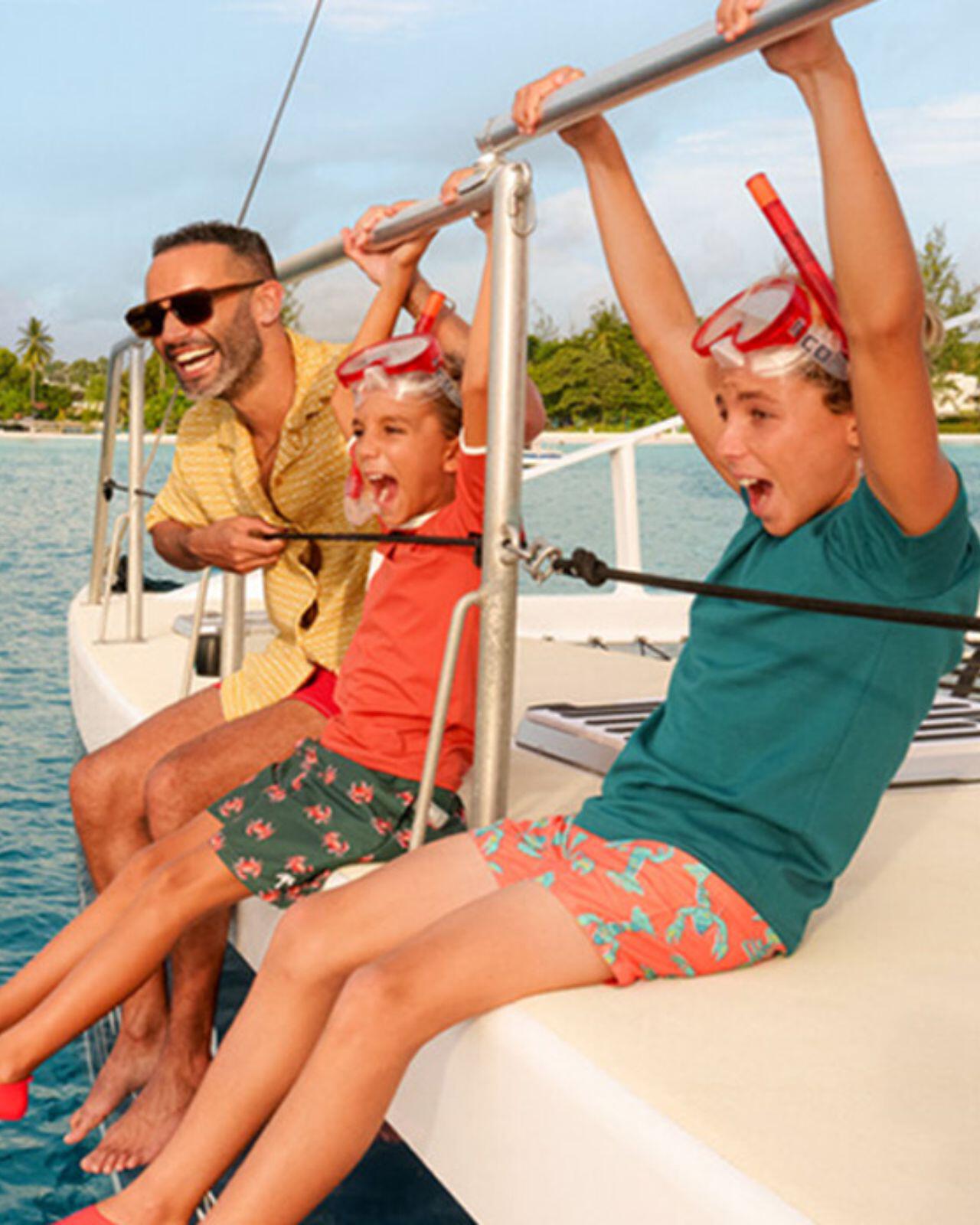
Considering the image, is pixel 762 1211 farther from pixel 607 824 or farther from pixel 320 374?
pixel 320 374

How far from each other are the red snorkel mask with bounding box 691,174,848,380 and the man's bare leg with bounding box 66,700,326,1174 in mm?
1270

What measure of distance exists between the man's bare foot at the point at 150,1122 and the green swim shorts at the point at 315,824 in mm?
518

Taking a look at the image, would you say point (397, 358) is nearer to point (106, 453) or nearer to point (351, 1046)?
point (351, 1046)

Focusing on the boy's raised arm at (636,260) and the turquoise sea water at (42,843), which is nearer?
the boy's raised arm at (636,260)

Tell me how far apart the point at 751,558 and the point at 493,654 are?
40 centimetres

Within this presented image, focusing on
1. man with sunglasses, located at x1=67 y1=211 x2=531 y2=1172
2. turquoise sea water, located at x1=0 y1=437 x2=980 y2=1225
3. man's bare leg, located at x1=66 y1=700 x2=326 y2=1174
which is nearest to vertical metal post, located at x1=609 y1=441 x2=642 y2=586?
turquoise sea water, located at x1=0 y1=437 x2=980 y2=1225

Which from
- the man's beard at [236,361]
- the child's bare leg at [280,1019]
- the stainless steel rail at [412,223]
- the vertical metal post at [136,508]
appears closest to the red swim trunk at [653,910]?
the child's bare leg at [280,1019]

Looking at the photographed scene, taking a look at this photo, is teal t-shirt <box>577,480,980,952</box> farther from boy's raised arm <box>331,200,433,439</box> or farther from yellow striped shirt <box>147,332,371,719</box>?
yellow striped shirt <box>147,332,371,719</box>

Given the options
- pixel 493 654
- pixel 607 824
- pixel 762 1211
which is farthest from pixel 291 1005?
pixel 762 1211

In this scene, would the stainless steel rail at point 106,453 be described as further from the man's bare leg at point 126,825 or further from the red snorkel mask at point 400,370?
the red snorkel mask at point 400,370

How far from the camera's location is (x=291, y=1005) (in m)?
1.77

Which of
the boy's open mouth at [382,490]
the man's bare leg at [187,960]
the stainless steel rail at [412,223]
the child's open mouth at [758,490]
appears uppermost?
the stainless steel rail at [412,223]

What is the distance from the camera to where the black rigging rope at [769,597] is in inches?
59.2

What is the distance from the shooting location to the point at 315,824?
7.25 ft
